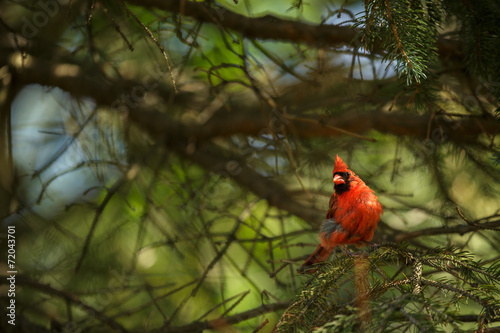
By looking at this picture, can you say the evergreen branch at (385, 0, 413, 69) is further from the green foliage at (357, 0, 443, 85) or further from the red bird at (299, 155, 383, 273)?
the red bird at (299, 155, 383, 273)

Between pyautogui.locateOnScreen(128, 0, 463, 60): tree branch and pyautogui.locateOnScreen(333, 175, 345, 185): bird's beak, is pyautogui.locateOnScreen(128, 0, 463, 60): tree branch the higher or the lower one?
the higher one

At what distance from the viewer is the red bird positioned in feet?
6.77

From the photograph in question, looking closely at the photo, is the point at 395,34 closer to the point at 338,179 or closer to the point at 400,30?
the point at 400,30

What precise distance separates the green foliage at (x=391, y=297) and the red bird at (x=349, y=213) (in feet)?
1.81

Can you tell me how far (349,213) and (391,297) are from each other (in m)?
0.84

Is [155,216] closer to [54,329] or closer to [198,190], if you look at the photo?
[198,190]

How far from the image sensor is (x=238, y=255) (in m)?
2.91

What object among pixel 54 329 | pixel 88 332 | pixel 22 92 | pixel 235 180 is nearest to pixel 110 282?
pixel 88 332

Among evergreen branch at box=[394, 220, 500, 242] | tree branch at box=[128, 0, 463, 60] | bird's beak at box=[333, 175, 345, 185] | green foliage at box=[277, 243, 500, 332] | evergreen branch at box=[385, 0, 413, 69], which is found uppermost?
tree branch at box=[128, 0, 463, 60]

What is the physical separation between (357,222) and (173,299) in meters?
1.27

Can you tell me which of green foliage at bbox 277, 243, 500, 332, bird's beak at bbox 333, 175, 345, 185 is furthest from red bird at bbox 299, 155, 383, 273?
green foliage at bbox 277, 243, 500, 332

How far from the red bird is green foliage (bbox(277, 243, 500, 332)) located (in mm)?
552

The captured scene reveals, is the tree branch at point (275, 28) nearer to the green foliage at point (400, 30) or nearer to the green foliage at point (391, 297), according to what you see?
the green foliage at point (400, 30)

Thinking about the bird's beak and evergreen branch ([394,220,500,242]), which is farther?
the bird's beak
